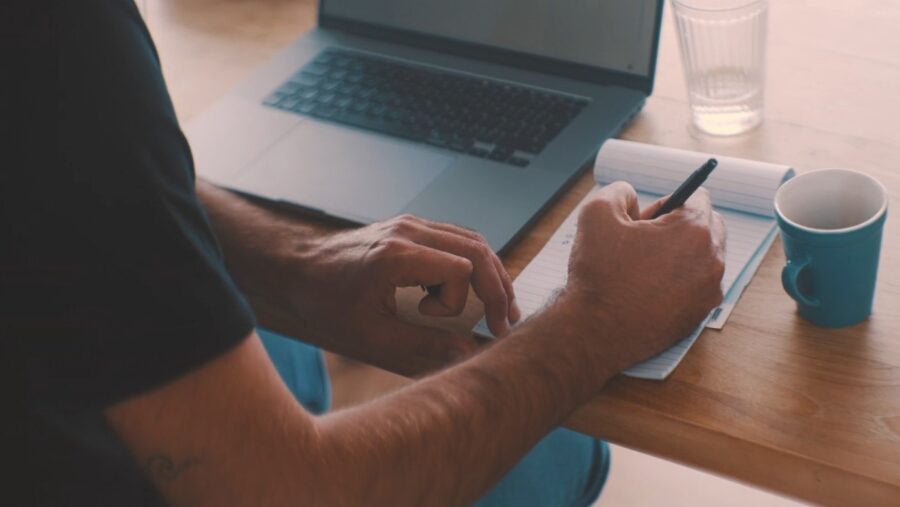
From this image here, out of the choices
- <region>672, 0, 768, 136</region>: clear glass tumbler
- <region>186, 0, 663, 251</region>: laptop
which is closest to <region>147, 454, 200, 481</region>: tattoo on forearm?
<region>186, 0, 663, 251</region>: laptop

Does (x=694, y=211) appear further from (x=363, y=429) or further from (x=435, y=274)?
(x=363, y=429)

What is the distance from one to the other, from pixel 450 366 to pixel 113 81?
0.33m

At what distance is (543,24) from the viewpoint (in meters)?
1.28

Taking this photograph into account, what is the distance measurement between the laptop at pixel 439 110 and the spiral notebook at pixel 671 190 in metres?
0.04

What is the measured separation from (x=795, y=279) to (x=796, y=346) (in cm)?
5

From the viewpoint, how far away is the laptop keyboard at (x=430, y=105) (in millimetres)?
1193

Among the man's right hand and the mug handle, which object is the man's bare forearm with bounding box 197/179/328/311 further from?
the mug handle

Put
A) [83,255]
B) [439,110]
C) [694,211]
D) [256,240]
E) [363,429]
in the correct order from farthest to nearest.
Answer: [439,110]
[256,240]
[694,211]
[363,429]
[83,255]

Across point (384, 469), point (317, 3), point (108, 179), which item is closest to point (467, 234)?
point (384, 469)

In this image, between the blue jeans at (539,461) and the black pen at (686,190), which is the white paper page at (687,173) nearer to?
the black pen at (686,190)

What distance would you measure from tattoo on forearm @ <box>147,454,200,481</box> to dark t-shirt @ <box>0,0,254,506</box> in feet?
0.05

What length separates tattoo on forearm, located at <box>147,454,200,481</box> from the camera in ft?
2.59

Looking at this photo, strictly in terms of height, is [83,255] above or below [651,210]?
above

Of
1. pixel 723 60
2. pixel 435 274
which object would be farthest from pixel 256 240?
pixel 723 60
